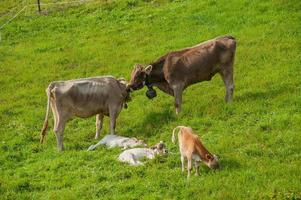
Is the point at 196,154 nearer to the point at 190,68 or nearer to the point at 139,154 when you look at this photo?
the point at 139,154

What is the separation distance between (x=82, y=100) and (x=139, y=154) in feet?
13.0

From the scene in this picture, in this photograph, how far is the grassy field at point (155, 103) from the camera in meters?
17.5

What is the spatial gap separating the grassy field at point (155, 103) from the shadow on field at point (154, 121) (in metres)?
0.05

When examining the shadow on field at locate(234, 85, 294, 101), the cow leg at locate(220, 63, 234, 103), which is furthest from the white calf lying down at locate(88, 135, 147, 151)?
the shadow on field at locate(234, 85, 294, 101)

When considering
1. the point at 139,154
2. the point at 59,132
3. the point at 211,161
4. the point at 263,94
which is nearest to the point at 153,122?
the point at 59,132

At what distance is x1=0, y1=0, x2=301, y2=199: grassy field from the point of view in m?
17.5

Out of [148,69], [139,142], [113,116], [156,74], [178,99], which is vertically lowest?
[139,142]

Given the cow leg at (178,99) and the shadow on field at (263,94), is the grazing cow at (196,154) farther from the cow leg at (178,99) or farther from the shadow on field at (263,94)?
the shadow on field at (263,94)

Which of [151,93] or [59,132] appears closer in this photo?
[59,132]

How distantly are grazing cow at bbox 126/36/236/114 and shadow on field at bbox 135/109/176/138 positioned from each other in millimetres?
491

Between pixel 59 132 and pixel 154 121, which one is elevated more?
pixel 59 132

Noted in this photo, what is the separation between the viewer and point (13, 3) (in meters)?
48.0

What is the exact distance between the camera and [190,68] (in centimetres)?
2412

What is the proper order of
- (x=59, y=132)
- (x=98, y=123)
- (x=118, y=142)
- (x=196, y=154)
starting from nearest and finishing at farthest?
1. (x=196, y=154)
2. (x=118, y=142)
3. (x=59, y=132)
4. (x=98, y=123)
